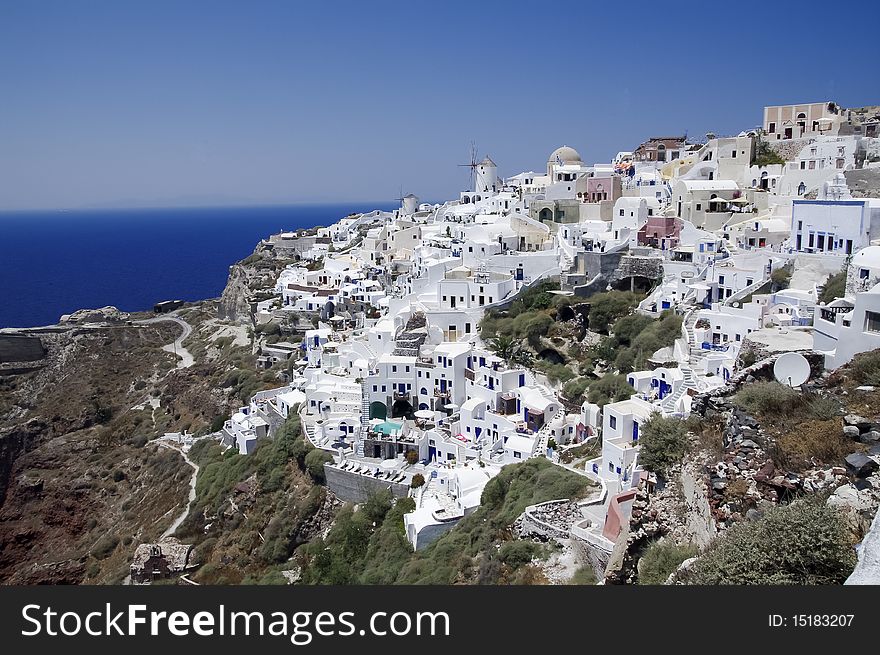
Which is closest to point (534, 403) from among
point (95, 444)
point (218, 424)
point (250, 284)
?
point (218, 424)

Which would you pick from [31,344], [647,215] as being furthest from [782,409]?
[31,344]

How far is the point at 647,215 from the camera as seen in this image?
31156 millimetres

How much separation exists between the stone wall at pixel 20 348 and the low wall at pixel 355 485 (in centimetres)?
3589

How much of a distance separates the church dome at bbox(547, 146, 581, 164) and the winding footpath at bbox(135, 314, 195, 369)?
29381mm

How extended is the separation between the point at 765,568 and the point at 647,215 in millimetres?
26890

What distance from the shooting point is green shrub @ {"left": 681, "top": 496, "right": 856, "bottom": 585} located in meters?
6.13

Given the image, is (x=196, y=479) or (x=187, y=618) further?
(x=196, y=479)

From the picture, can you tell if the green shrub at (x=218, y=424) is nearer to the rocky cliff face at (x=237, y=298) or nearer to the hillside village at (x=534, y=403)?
the hillside village at (x=534, y=403)

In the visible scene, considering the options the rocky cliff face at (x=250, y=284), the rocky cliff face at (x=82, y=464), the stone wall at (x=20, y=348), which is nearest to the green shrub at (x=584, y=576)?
the rocky cliff face at (x=82, y=464)

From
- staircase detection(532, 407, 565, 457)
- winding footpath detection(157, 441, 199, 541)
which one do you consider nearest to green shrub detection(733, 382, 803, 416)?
staircase detection(532, 407, 565, 457)

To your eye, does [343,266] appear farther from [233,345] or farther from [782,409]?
[782,409]

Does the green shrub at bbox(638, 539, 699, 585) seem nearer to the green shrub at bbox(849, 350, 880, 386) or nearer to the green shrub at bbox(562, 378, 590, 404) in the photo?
the green shrub at bbox(849, 350, 880, 386)

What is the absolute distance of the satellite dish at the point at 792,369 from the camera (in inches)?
456

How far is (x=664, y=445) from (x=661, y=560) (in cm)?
225
